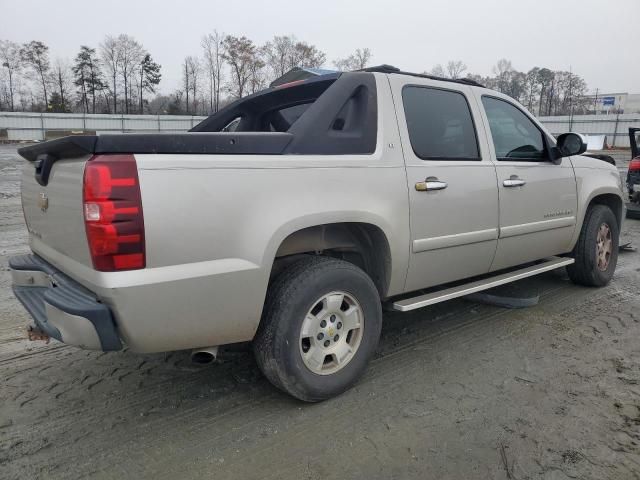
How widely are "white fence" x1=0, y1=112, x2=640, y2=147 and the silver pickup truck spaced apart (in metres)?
37.2

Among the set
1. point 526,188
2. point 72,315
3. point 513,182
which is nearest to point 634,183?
point 526,188

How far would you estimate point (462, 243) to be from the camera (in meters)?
3.51

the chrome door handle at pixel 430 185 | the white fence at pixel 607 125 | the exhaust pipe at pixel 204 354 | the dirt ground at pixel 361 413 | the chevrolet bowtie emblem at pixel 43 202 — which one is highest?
the white fence at pixel 607 125

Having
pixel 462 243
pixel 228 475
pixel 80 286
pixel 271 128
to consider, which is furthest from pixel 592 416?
pixel 271 128

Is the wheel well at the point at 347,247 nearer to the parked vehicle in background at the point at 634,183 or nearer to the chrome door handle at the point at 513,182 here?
the chrome door handle at the point at 513,182

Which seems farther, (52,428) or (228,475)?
(52,428)

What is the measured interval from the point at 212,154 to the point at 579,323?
11.4 feet

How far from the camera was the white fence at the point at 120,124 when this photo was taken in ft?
128

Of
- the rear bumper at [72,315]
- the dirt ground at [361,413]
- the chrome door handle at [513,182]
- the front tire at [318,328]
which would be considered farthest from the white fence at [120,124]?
the front tire at [318,328]

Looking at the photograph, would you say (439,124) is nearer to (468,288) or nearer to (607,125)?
(468,288)

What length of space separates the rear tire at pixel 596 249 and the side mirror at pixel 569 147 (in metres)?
0.87

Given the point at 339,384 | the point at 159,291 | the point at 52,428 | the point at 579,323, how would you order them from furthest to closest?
1. the point at 579,323
2. the point at 339,384
3. the point at 52,428
4. the point at 159,291

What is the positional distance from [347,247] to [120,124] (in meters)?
44.1

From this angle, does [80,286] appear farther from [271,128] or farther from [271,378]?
[271,128]
